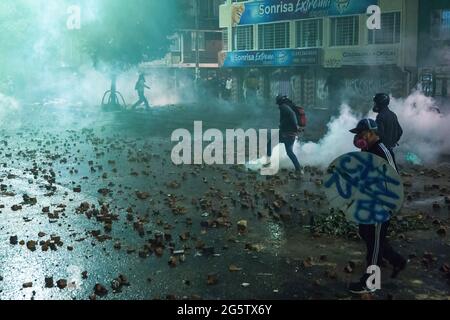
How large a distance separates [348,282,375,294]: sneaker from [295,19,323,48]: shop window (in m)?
28.2

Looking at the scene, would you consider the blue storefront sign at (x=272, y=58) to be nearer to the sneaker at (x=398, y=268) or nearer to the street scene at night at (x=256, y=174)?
the street scene at night at (x=256, y=174)

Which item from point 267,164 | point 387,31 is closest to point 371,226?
point 267,164

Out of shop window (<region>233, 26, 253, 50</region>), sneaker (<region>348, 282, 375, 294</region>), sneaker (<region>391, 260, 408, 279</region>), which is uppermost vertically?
shop window (<region>233, 26, 253, 50</region>)

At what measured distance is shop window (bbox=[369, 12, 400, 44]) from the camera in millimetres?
28156

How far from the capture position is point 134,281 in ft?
19.9

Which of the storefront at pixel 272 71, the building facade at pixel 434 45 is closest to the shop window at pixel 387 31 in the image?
the building facade at pixel 434 45

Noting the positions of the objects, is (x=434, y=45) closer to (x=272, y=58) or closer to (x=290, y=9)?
(x=290, y=9)

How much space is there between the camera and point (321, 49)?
3191 cm

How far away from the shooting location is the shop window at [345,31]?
3022 cm

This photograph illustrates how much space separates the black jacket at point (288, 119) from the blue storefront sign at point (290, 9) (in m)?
19.6

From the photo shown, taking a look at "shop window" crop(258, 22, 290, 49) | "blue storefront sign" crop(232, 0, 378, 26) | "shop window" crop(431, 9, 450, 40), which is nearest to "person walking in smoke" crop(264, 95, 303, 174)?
"shop window" crop(431, 9, 450, 40)

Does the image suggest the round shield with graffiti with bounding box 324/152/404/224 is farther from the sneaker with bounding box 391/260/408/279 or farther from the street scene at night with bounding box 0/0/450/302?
the sneaker with bounding box 391/260/408/279

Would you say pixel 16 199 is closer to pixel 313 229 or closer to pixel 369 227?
pixel 313 229

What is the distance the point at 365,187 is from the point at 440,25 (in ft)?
79.7
